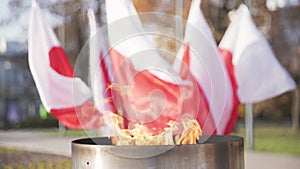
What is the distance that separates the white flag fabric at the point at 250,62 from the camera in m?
5.61

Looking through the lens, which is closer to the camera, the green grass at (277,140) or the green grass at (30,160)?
the green grass at (30,160)

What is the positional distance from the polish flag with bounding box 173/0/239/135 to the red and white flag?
986 millimetres

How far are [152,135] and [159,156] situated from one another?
498 millimetres

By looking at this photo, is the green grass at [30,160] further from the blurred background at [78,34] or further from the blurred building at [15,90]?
the blurred building at [15,90]

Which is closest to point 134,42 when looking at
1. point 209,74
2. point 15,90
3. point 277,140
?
point 209,74

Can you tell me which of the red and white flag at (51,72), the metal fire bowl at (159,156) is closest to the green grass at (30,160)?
the red and white flag at (51,72)

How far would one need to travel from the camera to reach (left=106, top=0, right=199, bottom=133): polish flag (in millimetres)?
4246

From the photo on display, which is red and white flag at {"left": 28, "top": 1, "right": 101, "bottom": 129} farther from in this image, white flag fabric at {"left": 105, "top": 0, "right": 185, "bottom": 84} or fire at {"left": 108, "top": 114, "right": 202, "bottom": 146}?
fire at {"left": 108, "top": 114, "right": 202, "bottom": 146}

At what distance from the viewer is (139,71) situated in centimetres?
474

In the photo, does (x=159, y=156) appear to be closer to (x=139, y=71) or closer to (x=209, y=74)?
(x=209, y=74)

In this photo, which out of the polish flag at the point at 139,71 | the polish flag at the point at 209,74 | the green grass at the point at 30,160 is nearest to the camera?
the polish flag at the point at 139,71

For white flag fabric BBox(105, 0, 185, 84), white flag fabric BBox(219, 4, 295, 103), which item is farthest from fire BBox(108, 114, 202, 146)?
white flag fabric BBox(219, 4, 295, 103)

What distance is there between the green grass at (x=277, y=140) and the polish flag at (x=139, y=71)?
804 cm

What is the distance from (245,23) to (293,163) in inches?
220
